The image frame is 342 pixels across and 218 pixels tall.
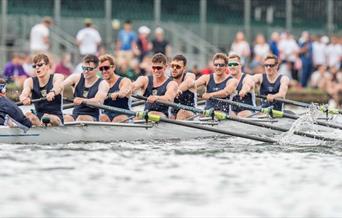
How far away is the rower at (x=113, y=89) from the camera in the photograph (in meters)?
17.8

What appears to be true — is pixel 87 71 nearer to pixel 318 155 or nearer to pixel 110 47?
pixel 318 155

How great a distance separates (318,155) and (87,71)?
13.4 feet

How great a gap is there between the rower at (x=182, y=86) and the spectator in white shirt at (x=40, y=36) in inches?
325

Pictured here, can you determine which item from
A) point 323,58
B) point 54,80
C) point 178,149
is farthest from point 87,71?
point 323,58

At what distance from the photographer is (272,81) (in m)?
21.1

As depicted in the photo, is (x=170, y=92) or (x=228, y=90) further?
(x=228, y=90)

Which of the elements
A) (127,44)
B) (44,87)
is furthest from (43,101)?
(127,44)

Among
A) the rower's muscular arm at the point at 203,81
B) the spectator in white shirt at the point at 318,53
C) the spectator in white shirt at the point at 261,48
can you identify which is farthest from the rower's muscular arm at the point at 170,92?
the spectator in white shirt at the point at 318,53

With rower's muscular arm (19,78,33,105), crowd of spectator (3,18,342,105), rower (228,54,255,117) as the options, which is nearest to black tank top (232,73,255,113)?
rower (228,54,255,117)

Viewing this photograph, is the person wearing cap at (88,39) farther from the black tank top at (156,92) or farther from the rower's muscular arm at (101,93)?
the rower's muscular arm at (101,93)

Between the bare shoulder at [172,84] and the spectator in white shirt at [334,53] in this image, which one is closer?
the bare shoulder at [172,84]

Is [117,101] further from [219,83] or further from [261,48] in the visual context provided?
[261,48]

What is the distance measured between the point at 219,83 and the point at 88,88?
2.98 m

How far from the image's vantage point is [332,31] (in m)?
34.5
